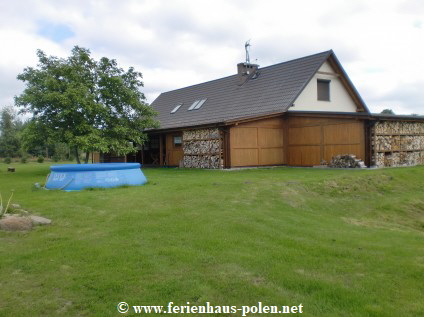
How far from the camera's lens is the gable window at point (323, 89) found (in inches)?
890

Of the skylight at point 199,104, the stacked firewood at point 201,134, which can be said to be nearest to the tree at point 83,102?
the stacked firewood at point 201,134

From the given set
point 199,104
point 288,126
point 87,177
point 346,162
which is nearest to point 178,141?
point 199,104

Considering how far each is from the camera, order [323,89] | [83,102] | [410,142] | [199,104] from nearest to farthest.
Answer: [83,102] < [410,142] < [323,89] < [199,104]

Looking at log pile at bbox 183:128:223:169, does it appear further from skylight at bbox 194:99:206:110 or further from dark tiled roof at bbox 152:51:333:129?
skylight at bbox 194:99:206:110

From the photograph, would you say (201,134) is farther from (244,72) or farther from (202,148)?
(244,72)

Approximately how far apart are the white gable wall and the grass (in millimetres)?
11500

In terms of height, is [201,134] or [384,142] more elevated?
[201,134]

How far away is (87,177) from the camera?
40.2 ft

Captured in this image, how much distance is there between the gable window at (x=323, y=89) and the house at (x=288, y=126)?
6 cm

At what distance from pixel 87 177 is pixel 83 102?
7.35m

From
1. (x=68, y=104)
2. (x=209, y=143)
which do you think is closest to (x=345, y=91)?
(x=209, y=143)

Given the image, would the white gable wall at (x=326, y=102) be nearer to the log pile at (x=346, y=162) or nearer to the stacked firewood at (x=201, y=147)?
the log pile at (x=346, y=162)

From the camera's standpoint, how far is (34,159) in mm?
43688

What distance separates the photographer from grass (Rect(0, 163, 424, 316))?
14.3 ft
